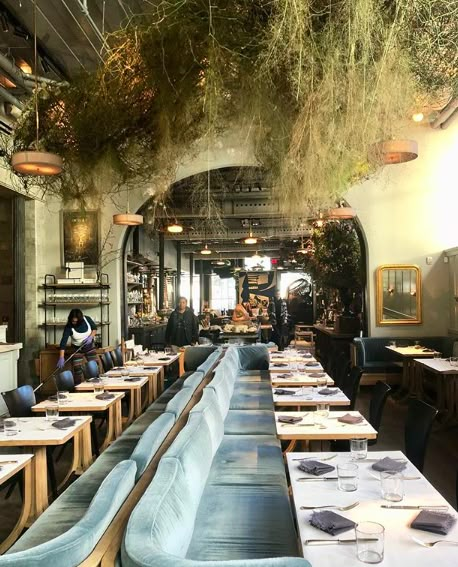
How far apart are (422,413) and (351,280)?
8.21 metres

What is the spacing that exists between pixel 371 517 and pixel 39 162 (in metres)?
2.68

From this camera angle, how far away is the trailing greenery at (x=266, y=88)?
→ 212 centimetres

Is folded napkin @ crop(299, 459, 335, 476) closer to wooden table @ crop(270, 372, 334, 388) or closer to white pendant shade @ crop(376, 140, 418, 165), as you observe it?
white pendant shade @ crop(376, 140, 418, 165)

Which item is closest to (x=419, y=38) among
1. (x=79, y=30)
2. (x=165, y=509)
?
(x=165, y=509)

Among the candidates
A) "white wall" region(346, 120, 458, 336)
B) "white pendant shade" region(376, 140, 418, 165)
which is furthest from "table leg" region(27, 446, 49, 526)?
"white wall" region(346, 120, 458, 336)

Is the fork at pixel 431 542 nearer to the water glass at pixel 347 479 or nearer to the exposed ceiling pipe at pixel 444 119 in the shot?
the water glass at pixel 347 479

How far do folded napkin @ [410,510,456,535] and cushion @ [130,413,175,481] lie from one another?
1.31 metres

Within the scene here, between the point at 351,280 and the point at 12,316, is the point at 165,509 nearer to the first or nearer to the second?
the point at 12,316

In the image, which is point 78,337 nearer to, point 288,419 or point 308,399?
point 308,399

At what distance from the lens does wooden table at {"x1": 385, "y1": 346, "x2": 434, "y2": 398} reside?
27.5 ft

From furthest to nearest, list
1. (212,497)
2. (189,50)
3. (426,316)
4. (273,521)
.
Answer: (426,316) < (212,497) < (273,521) < (189,50)

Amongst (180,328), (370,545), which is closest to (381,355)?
(180,328)

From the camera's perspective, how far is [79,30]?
6.25 metres

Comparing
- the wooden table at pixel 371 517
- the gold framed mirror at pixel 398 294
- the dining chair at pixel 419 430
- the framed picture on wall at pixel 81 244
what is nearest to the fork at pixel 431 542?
the wooden table at pixel 371 517
